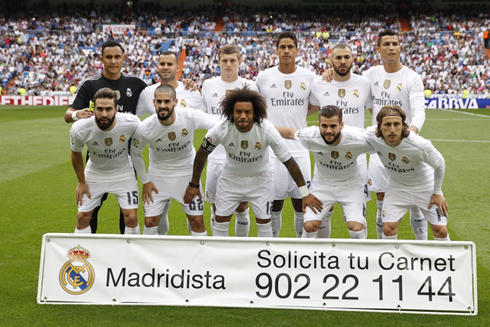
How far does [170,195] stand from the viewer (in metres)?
6.41

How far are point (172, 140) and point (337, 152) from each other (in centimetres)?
172

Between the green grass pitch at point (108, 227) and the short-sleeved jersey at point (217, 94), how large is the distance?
159 cm

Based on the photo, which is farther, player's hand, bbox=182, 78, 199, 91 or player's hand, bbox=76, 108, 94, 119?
player's hand, bbox=182, 78, 199, 91

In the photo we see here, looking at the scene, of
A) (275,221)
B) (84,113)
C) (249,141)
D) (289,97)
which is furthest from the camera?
(275,221)

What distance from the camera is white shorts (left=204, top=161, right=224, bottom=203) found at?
6949mm

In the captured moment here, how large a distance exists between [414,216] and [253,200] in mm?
1744

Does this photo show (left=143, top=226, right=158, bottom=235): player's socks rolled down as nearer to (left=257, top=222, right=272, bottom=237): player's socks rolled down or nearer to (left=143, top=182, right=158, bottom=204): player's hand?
(left=143, top=182, right=158, bottom=204): player's hand

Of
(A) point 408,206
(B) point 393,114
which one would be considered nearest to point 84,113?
(B) point 393,114

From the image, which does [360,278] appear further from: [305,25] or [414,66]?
[305,25]

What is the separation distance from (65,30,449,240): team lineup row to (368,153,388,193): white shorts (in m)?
0.01

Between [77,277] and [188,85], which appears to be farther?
[188,85]

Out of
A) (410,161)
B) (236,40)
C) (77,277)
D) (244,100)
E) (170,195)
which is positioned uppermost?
(236,40)

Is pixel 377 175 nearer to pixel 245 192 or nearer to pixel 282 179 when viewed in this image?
pixel 282 179

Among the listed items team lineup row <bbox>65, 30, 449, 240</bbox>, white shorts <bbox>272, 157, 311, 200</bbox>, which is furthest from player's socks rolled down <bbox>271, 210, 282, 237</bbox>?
white shorts <bbox>272, 157, 311, 200</bbox>
